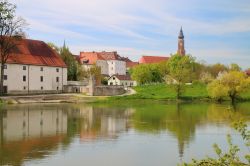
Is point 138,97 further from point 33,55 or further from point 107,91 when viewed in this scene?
point 33,55

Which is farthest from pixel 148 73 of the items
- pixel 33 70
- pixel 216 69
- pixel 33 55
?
pixel 216 69

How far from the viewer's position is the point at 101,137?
2533 centimetres

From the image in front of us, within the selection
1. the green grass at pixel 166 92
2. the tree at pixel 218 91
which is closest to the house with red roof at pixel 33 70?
the green grass at pixel 166 92

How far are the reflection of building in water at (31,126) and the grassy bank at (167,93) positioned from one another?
26.9 metres

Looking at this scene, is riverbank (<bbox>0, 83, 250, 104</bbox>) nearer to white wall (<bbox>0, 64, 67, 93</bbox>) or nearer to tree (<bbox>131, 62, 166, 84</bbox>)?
white wall (<bbox>0, 64, 67, 93</bbox>)

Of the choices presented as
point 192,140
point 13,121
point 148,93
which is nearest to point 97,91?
point 148,93

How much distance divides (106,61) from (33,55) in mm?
72537

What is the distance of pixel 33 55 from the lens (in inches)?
2608

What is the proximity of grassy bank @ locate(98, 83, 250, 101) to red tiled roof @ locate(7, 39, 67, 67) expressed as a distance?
12.8 metres

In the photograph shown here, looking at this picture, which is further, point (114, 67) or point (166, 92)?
point (114, 67)

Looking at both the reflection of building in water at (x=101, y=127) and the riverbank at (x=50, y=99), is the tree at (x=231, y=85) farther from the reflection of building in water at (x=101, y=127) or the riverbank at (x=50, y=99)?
the reflection of building in water at (x=101, y=127)

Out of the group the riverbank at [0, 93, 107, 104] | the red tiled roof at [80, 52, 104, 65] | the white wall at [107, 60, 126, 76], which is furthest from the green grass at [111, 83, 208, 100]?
the white wall at [107, 60, 126, 76]

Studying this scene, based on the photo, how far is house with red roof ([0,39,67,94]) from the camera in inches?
2445

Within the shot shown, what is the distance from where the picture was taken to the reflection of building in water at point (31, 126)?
86.7 ft
